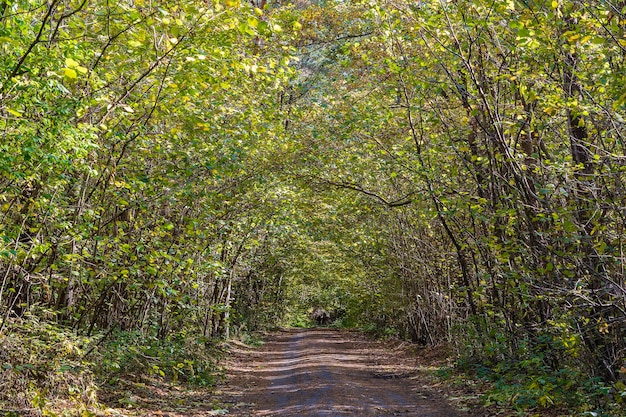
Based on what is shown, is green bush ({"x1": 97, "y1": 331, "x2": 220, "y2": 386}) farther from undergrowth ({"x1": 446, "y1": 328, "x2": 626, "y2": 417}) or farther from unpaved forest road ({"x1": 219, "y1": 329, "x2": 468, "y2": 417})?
undergrowth ({"x1": 446, "y1": 328, "x2": 626, "y2": 417})

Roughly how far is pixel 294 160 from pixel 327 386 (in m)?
5.27

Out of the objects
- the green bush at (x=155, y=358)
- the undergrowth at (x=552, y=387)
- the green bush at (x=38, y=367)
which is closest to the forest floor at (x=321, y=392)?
the green bush at (x=155, y=358)

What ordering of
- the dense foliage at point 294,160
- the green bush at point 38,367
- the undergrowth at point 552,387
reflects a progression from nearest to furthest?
the dense foliage at point 294,160 → the green bush at point 38,367 → the undergrowth at point 552,387

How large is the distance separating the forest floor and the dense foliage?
0.73m

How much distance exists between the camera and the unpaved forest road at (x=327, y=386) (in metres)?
11.2

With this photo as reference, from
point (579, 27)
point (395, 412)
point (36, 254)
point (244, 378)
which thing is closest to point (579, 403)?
point (395, 412)

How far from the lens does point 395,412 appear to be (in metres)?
11.0

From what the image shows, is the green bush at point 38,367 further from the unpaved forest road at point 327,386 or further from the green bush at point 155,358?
the unpaved forest road at point 327,386

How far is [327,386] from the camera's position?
14.1 meters

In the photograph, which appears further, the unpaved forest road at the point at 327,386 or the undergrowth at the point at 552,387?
the unpaved forest road at the point at 327,386

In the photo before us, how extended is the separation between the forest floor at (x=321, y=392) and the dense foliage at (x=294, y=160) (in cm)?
73

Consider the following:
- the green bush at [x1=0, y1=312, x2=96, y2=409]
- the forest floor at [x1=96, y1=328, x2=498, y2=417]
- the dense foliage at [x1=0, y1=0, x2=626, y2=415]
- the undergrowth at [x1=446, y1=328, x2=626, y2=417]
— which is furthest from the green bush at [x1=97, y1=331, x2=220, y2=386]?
the undergrowth at [x1=446, y1=328, x2=626, y2=417]

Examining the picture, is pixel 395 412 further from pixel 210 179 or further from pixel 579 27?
pixel 579 27

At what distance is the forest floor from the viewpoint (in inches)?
432
